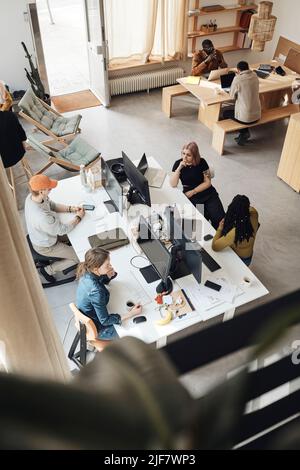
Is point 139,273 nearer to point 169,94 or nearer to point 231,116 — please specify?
point 231,116

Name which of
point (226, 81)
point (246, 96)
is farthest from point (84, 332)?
point (226, 81)

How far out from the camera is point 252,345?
32cm

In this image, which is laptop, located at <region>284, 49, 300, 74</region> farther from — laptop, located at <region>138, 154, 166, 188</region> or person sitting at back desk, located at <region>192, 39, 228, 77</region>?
laptop, located at <region>138, 154, 166, 188</region>

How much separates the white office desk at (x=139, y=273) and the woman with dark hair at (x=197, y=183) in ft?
0.53

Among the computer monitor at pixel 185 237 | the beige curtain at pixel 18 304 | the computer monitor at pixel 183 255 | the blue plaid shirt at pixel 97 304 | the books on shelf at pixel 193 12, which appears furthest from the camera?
the books on shelf at pixel 193 12

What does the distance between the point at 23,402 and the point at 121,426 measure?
62 millimetres

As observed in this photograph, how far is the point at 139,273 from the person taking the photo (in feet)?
11.7

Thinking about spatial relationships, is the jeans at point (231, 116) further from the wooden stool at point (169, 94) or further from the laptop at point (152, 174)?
the laptop at point (152, 174)

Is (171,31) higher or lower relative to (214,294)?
higher

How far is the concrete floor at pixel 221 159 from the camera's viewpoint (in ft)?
15.1

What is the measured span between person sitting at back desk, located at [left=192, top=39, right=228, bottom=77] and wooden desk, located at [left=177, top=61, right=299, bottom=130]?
190 millimetres

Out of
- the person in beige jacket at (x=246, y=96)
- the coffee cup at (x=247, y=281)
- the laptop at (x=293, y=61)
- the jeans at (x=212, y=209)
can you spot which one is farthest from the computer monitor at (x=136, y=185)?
the laptop at (x=293, y=61)

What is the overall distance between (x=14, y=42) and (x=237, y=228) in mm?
4924

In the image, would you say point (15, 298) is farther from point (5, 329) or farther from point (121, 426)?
point (121, 426)
